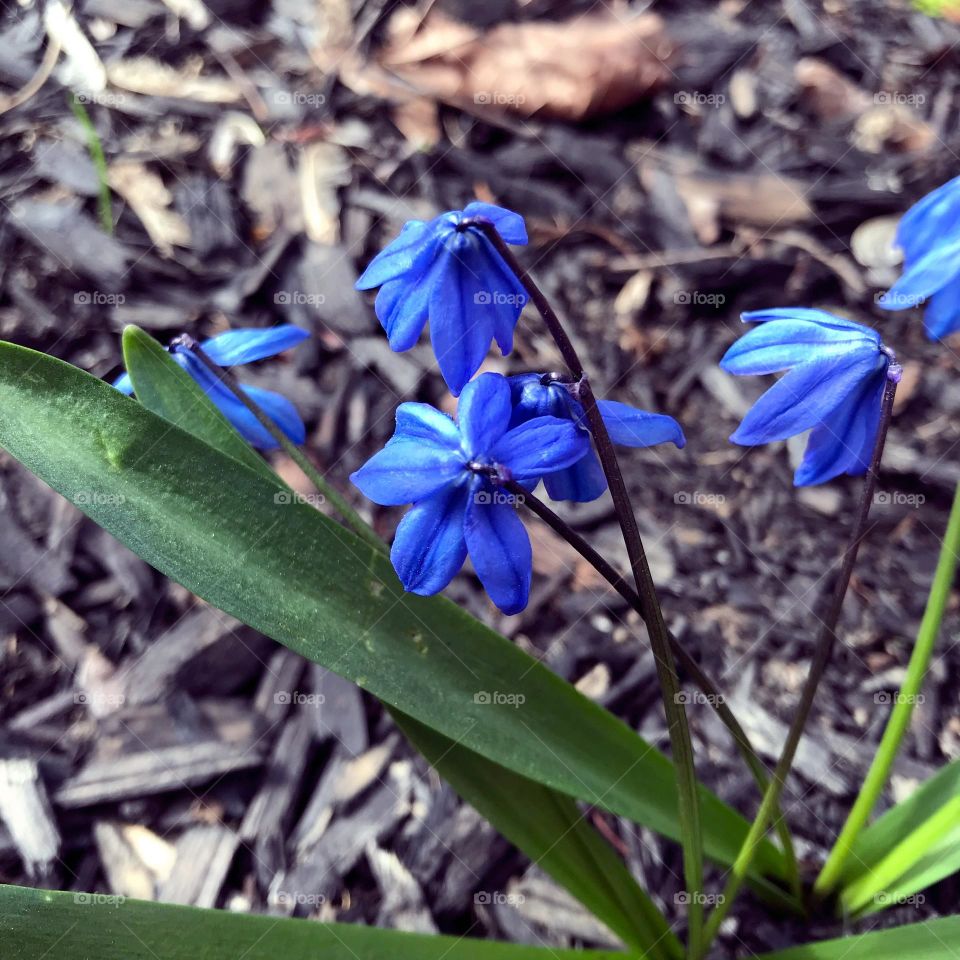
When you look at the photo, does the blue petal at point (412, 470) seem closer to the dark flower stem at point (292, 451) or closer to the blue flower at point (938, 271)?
the dark flower stem at point (292, 451)

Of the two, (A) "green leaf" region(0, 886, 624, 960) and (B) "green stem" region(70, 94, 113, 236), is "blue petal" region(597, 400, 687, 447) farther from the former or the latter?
(B) "green stem" region(70, 94, 113, 236)

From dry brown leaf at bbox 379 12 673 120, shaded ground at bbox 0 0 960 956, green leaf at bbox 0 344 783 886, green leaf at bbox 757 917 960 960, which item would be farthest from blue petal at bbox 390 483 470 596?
dry brown leaf at bbox 379 12 673 120

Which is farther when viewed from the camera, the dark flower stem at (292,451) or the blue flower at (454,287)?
the dark flower stem at (292,451)

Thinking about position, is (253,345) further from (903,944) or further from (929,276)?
(903,944)

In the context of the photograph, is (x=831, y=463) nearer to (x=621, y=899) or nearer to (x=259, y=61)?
(x=621, y=899)

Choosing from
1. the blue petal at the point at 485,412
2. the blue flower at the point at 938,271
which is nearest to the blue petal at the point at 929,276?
the blue flower at the point at 938,271

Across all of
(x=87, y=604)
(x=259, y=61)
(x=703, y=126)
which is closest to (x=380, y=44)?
(x=259, y=61)
